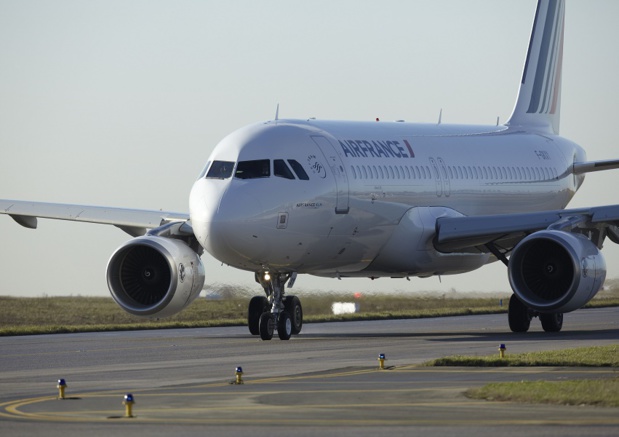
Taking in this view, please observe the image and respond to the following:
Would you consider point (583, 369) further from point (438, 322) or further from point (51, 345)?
point (438, 322)

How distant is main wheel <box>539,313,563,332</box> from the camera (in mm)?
31969

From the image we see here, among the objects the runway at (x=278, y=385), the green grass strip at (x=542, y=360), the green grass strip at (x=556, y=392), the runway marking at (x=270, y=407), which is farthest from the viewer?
the green grass strip at (x=542, y=360)

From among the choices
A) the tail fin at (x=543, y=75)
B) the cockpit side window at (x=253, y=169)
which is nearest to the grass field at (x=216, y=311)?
the tail fin at (x=543, y=75)

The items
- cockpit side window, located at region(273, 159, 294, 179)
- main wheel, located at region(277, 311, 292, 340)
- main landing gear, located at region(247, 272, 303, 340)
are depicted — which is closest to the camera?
cockpit side window, located at region(273, 159, 294, 179)

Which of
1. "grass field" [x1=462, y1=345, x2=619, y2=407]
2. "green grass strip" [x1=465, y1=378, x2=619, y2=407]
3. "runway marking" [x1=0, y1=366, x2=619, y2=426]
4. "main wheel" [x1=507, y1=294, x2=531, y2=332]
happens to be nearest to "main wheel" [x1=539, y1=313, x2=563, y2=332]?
"main wheel" [x1=507, y1=294, x2=531, y2=332]

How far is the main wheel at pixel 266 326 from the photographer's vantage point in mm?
29266

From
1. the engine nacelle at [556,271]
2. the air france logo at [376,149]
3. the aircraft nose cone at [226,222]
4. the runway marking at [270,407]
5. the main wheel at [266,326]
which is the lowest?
the runway marking at [270,407]

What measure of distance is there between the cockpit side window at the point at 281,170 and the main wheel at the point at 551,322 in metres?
7.15

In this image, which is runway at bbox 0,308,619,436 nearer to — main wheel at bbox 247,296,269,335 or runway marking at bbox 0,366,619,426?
runway marking at bbox 0,366,619,426

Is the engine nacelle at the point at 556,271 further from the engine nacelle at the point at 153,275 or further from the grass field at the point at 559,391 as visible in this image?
the grass field at the point at 559,391

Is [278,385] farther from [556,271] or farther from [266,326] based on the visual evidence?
[556,271]

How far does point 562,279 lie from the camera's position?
3027 cm

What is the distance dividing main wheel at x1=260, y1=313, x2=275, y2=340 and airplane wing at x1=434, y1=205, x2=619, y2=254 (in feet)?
17.9

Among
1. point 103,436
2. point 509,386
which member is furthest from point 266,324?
point 103,436
